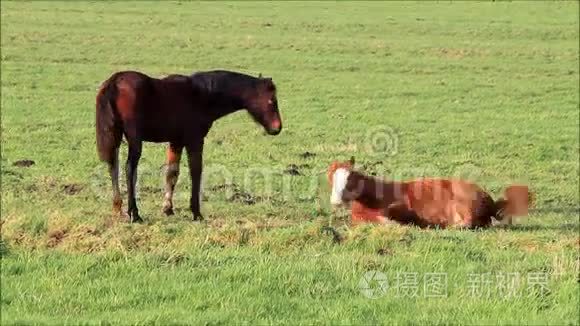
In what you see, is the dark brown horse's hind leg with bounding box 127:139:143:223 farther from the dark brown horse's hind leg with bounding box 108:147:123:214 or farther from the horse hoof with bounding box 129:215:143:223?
the dark brown horse's hind leg with bounding box 108:147:123:214

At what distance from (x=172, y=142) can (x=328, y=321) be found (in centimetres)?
480

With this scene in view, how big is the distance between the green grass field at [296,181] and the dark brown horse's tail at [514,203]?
0.26 meters

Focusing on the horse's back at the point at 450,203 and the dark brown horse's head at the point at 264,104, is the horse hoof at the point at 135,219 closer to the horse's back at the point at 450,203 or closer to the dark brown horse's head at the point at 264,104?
the dark brown horse's head at the point at 264,104

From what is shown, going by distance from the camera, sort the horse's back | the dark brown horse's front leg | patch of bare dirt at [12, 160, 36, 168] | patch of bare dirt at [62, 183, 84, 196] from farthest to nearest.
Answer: patch of bare dirt at [12, 160, 36, 168]
patch of bare dirt at [62, 183, 84, 196]
the horse's back
the dark brown horse's front leg

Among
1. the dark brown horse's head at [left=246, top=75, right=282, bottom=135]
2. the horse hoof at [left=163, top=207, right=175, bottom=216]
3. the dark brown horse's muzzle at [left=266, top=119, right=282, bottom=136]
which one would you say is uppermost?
the dark brown horse's head at [left=246, top=75, right=282, bottom=135]

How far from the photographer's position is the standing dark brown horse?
9180 millimetres

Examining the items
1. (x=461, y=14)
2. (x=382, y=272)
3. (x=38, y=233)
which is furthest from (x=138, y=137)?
(x=461, y=14)

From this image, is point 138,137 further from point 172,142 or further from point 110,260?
point 110,260

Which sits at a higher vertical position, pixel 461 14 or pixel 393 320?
pixel 461 14

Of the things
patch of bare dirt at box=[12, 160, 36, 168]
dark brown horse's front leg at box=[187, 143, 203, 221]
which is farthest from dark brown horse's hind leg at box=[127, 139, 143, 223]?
patch of bare dirt at box=[12, 160, 36, 168]

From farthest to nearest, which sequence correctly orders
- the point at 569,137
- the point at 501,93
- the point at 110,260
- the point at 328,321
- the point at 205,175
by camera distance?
the point at 501,93 → the point at 569,137 → the point at 205,175 → the point at 110,260 → the point at 328,321

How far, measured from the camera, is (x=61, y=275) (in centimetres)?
628

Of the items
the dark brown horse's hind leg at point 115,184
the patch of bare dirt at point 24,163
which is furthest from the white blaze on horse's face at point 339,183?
the patch of bare dirt at point 24,163

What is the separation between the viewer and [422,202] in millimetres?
10391
